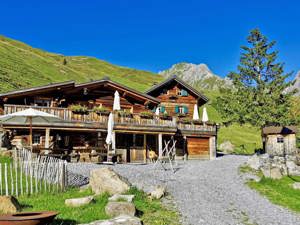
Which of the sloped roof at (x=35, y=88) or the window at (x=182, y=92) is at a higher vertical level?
the window at (x=182, y=92)

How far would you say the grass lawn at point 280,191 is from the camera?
1650 cm

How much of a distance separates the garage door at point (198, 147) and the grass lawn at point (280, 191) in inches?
531

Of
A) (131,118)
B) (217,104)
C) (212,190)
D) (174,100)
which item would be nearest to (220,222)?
(212,190)

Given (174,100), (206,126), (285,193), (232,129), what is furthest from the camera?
(232,129)

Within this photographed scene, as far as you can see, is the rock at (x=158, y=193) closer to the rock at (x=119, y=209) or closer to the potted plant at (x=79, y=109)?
the rock at (x=119, y=209)

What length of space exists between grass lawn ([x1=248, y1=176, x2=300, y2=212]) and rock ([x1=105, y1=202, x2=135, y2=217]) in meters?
8.66

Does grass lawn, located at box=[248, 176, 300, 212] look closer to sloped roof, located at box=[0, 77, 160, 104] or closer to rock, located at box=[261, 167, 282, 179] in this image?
rock, located at box=[261, 167, 282, 179]

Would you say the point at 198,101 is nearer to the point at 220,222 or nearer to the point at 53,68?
the point at 220,222

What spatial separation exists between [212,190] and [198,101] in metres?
24.9

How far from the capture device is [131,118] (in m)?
29.1

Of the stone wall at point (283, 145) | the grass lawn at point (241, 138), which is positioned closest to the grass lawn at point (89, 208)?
the stone wall at point (283, 145)

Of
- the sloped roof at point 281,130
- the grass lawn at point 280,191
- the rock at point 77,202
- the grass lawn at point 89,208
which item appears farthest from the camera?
the sloped roof at point 281,130

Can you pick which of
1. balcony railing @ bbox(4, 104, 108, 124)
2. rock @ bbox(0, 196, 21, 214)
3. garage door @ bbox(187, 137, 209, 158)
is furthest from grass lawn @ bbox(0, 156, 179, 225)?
garage door @ bbox(187, 137, 209, 158)

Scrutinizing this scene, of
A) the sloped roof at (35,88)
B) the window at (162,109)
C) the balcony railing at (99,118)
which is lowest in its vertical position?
the balcony railing at (99,118)
